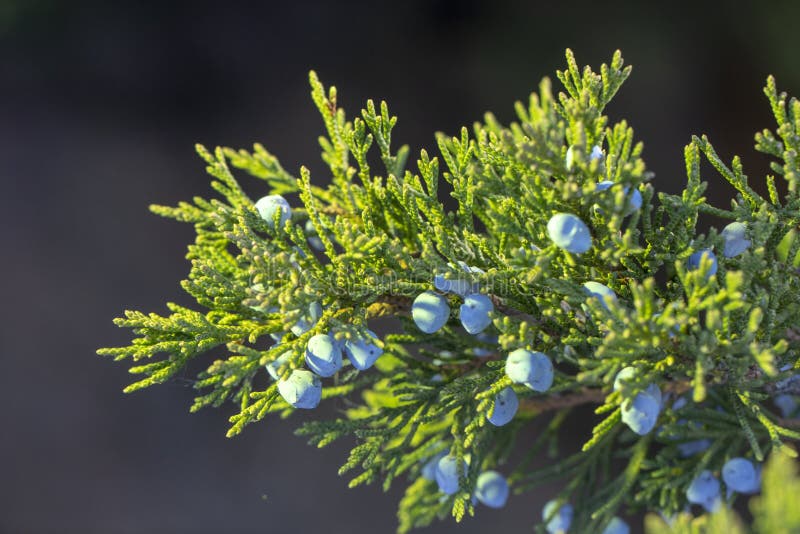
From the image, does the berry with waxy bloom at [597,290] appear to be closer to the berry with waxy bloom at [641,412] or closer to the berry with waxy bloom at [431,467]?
the berry with waxy bloom at [641,412]

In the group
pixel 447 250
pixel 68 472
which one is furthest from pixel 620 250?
pixel 68 472

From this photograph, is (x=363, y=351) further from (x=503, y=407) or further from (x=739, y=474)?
(x=739, y=474)

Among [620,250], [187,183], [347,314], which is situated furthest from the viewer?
[187,183]

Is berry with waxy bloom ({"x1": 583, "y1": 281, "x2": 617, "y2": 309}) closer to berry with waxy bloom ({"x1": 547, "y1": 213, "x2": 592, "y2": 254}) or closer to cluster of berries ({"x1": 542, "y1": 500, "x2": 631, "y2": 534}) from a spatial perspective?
berry with waxy bloom ({"x1": 547, "y1": 213, "x2": 592, "y2": 254})

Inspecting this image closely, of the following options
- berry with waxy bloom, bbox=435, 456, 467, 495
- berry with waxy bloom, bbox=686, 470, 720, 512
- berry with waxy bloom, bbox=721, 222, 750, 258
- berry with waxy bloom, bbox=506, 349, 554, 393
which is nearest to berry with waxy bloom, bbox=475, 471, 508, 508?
berry with waxy bloom, bbox=435, 456, 467, 495

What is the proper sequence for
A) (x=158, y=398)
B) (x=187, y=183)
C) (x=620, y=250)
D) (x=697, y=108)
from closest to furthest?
(x=620, y=250), (x=697, y=108), (x=158, y=398), (x=187, y=183)

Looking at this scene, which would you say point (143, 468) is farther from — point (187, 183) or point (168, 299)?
point (187, 183)

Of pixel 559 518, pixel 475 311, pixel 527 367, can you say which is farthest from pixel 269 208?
pixel 559 518
